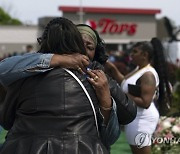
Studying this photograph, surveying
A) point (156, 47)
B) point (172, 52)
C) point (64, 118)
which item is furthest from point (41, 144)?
point (172, 52)

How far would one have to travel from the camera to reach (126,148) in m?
8.82

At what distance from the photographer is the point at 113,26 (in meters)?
55.1

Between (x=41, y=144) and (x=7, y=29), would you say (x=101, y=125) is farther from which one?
(x=7, y=29)

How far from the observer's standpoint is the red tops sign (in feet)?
178

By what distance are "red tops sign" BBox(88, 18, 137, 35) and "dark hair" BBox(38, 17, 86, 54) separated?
50.3 m

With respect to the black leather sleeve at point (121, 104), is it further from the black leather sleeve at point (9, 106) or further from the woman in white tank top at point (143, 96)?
the woman in white tank top at point (143, 96)

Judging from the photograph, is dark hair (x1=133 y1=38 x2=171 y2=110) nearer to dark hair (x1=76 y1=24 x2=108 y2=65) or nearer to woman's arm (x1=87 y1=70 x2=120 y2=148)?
dark hair (x1=76 y1=24 x2=108 y2=65)

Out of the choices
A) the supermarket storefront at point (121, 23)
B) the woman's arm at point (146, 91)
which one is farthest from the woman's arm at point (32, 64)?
the supermarket storefront at point (121, 23)

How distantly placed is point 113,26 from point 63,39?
52495 mm

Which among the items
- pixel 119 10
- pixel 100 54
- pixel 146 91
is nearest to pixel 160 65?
pixel 146 91

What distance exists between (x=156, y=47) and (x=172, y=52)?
17.2 m

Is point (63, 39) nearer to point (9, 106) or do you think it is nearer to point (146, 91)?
point (9, 106)

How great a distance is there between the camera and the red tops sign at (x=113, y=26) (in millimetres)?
54219

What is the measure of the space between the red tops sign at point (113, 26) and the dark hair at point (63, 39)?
1979 inches
